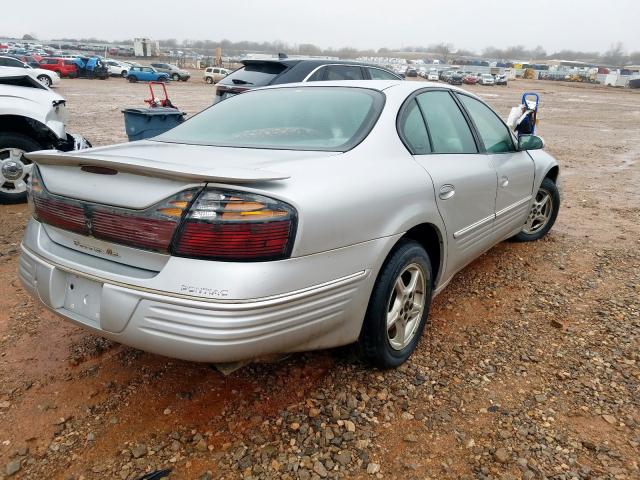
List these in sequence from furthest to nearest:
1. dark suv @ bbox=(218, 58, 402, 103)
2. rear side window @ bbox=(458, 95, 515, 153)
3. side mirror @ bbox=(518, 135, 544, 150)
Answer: dark suv @ bbox=(218, 58, 402, 103), side mirror @ bbox=(518, 135, 544, 150), rear side window @ bbox=(458, 95, 515, 153)

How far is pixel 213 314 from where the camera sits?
1.74m

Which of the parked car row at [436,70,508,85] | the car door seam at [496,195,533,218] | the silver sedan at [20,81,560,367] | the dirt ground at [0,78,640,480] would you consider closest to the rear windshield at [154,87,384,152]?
the silver sedan at [20,81,560,367]

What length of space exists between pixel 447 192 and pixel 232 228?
4.73 ft

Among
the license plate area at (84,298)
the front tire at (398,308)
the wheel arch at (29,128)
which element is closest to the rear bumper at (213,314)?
the license plate area at (84,298)

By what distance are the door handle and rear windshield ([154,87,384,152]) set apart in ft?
1.79

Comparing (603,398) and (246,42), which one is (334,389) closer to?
(603,398)

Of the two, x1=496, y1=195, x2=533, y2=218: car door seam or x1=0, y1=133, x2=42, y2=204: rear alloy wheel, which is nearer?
x1=496, y1=195, x2=533, y2=218: car door seam

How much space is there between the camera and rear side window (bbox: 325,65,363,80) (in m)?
7.42

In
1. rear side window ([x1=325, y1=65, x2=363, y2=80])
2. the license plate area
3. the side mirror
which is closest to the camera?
the license plate area

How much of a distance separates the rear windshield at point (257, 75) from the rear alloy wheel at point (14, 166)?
118 inches

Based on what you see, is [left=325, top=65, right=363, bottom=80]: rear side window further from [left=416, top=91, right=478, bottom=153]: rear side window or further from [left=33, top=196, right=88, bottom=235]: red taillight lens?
[left=33, top=196, right=88, bottom=235]: red taillight lens

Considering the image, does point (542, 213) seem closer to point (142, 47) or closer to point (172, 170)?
point (172, 170)

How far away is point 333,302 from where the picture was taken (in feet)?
6.72

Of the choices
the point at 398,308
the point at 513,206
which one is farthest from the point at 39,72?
the point at 398,308
